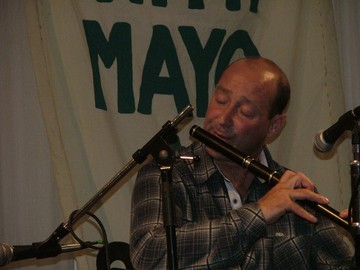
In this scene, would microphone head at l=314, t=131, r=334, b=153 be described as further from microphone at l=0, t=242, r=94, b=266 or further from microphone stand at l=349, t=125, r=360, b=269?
microphone at l=0, t=242, r=94, b=266

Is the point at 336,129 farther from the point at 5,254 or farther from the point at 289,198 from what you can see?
the point at 5,254

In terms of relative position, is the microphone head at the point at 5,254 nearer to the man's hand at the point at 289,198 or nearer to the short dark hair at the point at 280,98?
the man's hand at the point at 289,198

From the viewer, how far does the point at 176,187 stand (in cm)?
202

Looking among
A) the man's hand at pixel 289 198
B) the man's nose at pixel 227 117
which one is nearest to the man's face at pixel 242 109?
the man's nose at pixel 227 117

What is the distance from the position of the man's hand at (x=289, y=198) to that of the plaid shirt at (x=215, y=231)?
0.10 ft

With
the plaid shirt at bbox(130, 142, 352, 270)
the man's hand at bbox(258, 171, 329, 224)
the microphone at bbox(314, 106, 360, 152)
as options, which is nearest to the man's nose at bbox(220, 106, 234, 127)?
the plaid shirt at bbox(130, 142, 352, 270)

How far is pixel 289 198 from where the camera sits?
1.73 m

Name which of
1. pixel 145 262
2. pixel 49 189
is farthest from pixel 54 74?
pixel 145 262

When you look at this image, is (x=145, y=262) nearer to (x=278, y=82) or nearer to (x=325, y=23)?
(x=278, y=82)

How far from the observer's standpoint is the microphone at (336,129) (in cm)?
156

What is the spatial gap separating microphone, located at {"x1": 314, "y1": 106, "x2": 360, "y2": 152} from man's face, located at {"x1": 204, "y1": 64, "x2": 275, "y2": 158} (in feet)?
1.61

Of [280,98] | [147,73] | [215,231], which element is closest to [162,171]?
[215,231]

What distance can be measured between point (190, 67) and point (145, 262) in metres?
1.14

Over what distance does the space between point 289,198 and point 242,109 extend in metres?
0.49
